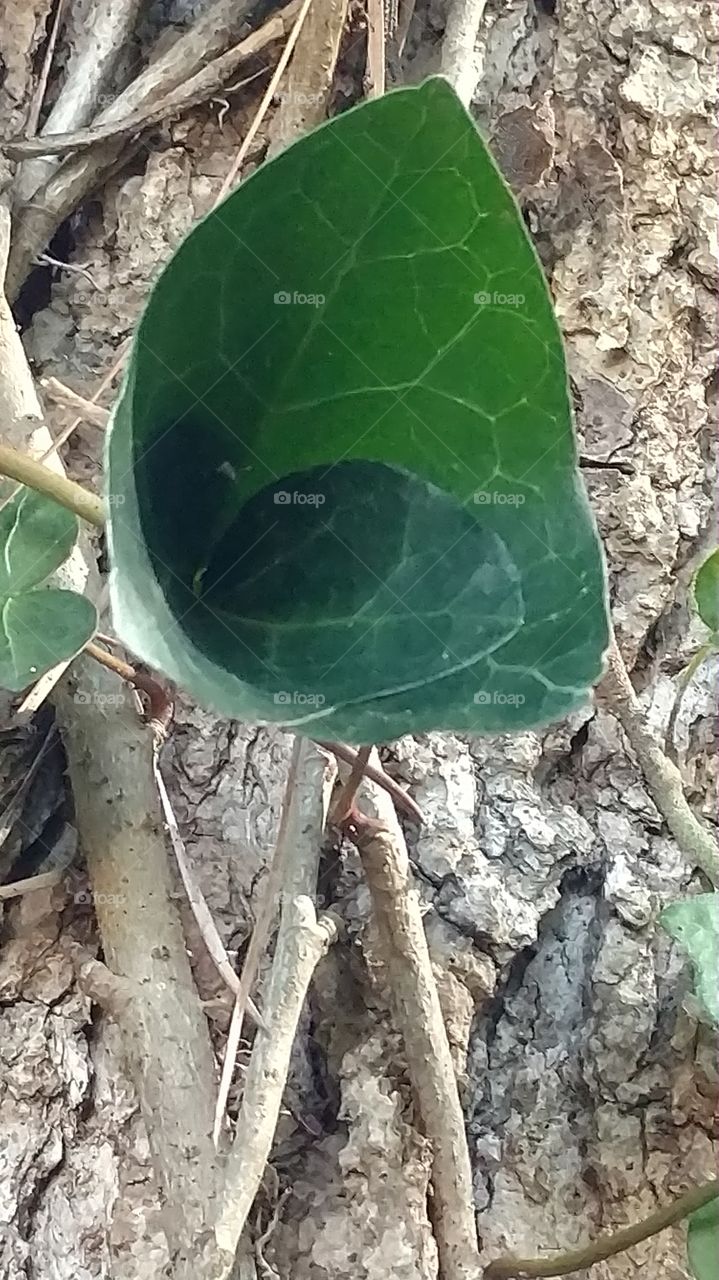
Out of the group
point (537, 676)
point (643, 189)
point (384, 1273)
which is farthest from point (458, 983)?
point (643, 189)

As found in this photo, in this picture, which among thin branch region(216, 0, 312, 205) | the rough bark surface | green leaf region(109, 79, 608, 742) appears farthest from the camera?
thin branch region(216, 0, 312, 205)

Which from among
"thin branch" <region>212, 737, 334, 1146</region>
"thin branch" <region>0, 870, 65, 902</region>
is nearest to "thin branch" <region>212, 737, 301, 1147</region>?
"thin branch" <region>212, 737, 334, 1146</region>

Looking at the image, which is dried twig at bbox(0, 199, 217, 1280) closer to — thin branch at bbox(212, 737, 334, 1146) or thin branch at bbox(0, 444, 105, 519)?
thin branch at bbox(212, 737, 334, 1146)

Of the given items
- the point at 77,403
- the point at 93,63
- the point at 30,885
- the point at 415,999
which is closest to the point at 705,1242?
the point at 415,999

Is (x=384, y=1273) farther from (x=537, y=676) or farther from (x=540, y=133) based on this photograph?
(x=540, y=133)

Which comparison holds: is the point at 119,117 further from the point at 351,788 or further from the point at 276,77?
the point at 351,788

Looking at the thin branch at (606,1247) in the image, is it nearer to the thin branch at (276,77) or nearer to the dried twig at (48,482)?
the dried twig at (48,482)

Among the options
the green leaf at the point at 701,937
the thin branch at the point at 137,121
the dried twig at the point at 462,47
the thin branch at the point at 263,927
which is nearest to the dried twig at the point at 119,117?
the thin branch at the point at 137,121
